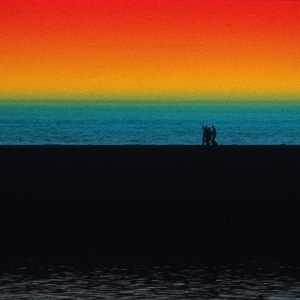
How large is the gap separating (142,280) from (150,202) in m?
10.8

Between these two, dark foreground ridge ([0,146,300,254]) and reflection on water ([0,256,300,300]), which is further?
A: dark foreground ridge ([0,146,300,254])

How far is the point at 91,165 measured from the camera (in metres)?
37.8

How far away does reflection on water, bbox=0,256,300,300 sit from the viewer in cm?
1161

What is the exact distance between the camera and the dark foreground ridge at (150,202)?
16672mm

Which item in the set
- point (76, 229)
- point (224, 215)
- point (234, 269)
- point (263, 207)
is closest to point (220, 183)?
point (263, 207)

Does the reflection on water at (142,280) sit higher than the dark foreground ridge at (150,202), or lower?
higher

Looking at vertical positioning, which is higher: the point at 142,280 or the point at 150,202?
the point at 142,280

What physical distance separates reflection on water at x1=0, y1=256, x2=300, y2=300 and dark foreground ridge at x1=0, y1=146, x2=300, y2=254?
1.66 m

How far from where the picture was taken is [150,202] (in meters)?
23.3

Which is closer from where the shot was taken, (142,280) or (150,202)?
(142,280)

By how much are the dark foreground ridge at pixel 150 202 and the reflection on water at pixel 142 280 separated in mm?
1661

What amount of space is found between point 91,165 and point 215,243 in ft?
72.1

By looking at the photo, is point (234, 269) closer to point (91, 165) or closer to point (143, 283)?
point (143, 283)

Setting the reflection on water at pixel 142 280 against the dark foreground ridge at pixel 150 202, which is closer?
the reflection on water at pixel 142 280
